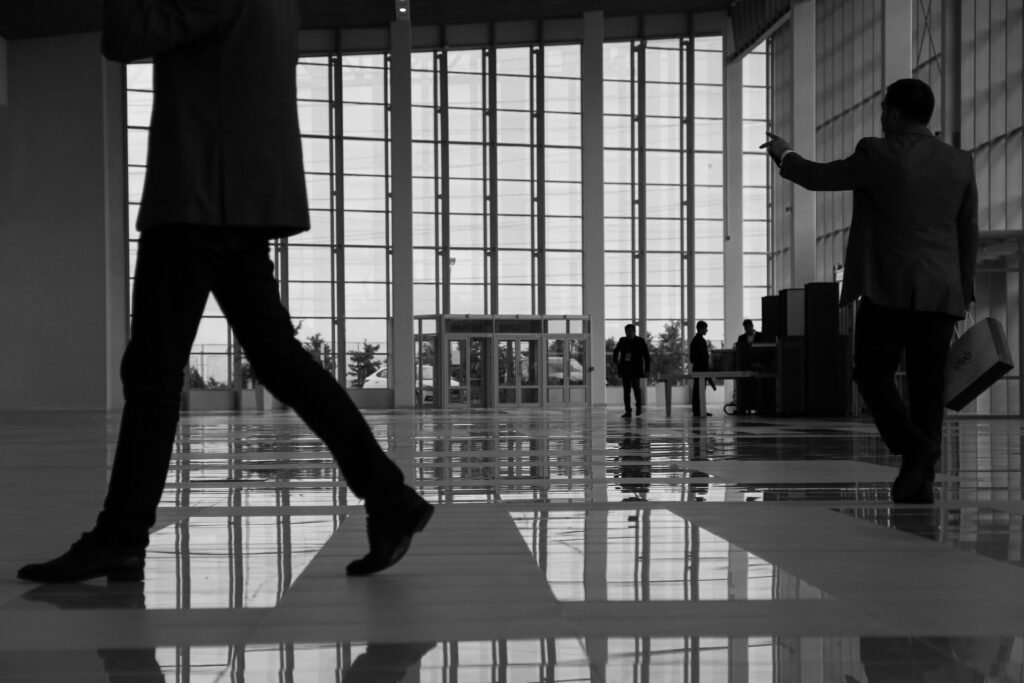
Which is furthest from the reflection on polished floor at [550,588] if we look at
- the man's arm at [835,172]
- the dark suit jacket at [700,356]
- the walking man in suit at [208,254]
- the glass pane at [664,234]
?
the glass pane at [664,234]

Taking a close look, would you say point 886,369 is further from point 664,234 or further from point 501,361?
point 664,234

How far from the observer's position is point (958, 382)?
17.3 ft

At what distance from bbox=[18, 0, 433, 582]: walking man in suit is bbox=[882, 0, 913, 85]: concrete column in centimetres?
2094

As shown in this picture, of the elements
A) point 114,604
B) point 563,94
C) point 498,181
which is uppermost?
point 563,94

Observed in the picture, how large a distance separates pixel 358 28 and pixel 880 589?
35196mm

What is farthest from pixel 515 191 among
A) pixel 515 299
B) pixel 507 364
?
pixel 507 364

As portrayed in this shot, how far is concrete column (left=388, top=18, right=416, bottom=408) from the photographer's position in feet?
112

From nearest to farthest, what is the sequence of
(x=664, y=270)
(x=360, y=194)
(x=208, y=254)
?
(x=208, y=254), (x=360, y=194), (x=664, y=270)

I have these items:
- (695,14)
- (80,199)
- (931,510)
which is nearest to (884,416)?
(931,510)

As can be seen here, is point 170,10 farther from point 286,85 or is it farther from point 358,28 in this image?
point 358,28

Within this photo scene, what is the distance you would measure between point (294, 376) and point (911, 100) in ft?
10.5

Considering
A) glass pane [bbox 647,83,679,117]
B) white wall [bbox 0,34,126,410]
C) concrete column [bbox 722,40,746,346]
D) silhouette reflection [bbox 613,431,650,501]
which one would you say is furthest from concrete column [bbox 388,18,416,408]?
silhouette reflection [bbox 613,431,650,501]

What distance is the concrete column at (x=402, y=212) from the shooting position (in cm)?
3416

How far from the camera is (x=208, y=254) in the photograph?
3215 millimetres
